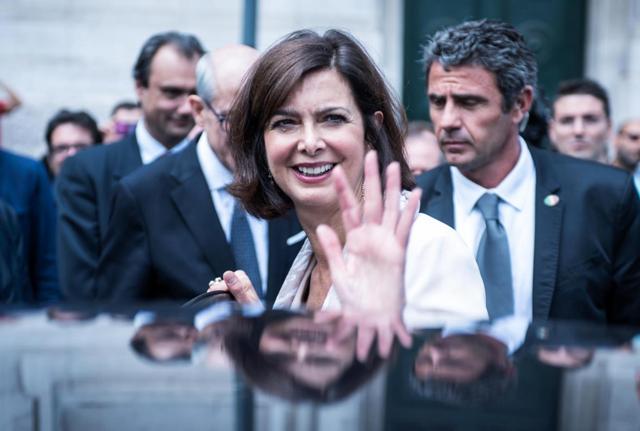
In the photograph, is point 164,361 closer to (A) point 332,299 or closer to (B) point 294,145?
(A) point 332,299

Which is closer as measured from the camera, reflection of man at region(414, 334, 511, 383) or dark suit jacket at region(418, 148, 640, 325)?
reflection of man at region(414, 334, 511, 383)

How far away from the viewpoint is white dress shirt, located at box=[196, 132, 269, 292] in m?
4.34

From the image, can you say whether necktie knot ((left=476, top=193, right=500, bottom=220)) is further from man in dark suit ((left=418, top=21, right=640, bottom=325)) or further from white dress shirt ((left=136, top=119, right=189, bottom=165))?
white dress shirt ((left=136, top=119, right=189, bottom=165))

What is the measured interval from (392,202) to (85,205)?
12.1 feet

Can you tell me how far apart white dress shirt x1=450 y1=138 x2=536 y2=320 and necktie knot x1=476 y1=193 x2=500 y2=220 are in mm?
19

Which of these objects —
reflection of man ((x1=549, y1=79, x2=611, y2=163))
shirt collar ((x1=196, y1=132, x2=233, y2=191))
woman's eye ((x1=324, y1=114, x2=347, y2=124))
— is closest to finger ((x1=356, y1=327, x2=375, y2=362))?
woman's eye ((x1=324, y1=114, x2=347, y2=124))

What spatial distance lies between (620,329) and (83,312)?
2.83 feet

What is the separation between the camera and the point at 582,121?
6754 mm

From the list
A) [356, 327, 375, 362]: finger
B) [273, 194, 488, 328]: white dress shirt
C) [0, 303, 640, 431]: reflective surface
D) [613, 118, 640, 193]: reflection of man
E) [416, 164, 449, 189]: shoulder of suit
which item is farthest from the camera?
[613, 118, 640, 193]: reflection of man

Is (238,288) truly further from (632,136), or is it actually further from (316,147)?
(632,136)

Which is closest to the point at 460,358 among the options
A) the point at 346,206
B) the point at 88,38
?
the point at 346,206

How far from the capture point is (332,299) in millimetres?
2805

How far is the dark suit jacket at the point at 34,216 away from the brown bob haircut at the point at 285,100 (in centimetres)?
313

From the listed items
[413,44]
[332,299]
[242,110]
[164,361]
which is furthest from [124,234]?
[413,44]
